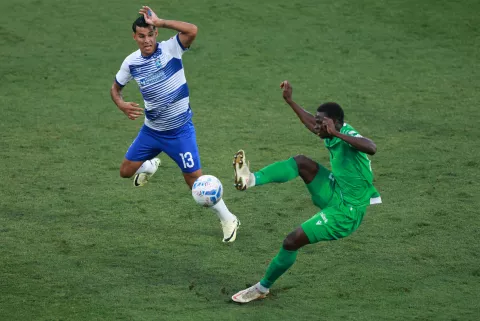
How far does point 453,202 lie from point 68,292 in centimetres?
550

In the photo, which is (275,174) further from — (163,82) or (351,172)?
(163,82)

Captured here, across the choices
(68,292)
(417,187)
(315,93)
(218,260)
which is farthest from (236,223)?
(315,93)

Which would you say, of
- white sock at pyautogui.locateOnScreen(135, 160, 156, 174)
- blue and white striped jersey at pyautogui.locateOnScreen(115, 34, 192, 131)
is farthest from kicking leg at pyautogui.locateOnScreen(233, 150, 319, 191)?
white sock at pyautogui.locateOnScreen(135, 160, 156, 174)

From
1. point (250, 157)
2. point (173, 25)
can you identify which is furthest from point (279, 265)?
point (250, 157)

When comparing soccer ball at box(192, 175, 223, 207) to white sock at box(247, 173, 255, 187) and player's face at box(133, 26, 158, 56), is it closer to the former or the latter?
white sock at box(247, 173, 255, 187)

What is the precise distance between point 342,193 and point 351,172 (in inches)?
9.5

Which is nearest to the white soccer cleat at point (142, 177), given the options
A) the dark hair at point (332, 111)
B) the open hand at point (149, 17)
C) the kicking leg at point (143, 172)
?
the kicking leg at point (143, 172)

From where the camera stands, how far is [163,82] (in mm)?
10266

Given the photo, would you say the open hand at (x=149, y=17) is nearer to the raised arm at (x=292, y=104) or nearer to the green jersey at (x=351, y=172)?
the raised arm at (x=292, y=104)

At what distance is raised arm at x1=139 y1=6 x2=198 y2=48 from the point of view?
9.74m

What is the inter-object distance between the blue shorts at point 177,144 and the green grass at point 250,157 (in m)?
0.97

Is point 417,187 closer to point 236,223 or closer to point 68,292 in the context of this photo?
point 236,223

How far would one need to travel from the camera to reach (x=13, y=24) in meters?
18.7

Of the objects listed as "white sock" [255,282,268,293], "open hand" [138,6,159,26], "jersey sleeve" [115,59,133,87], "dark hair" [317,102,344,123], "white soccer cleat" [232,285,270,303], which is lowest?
"white soccer cleat" [232,285,270,303]
